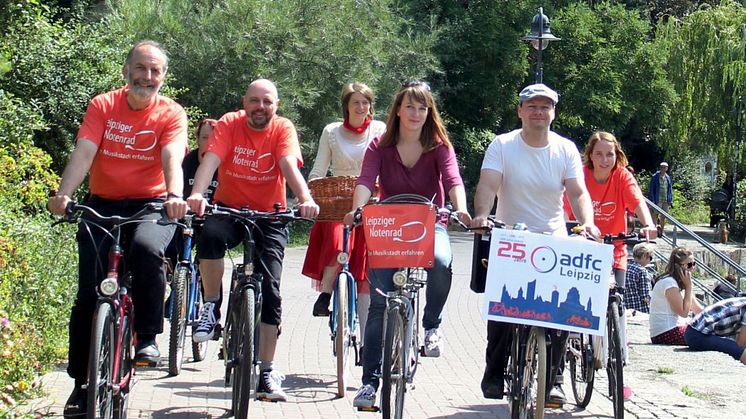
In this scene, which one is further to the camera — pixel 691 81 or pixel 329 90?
pixel 691 81

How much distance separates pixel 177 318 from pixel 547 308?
330 cm

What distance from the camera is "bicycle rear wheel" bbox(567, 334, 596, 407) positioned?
25.5 feet

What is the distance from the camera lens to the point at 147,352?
248 inches

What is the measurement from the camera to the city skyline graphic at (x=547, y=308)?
631cm

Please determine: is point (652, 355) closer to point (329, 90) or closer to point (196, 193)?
point (196, 193)

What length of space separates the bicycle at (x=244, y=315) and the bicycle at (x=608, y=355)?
6.98 ft

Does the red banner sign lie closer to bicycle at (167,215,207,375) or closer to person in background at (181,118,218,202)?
bicycle at (167,215,207,375)

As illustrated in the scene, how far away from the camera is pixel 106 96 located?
21.2 ft

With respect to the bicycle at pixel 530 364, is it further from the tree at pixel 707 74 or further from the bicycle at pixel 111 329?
the tree at pixel 707 74

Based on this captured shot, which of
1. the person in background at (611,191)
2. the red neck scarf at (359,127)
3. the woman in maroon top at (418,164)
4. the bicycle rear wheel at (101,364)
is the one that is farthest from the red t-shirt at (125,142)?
the person in background at (611,191)

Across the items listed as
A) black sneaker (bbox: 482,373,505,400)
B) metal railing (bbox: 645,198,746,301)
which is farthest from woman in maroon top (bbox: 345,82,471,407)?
metal railing (bbox: 645,198,746,301)

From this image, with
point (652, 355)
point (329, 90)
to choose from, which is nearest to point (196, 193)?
point (652, 355)

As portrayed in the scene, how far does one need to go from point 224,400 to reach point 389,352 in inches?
72.9

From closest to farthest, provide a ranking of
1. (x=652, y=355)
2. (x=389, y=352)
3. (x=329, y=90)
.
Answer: (x=389, y=352) < (x=652, y=355) < (x=329, y=90)
